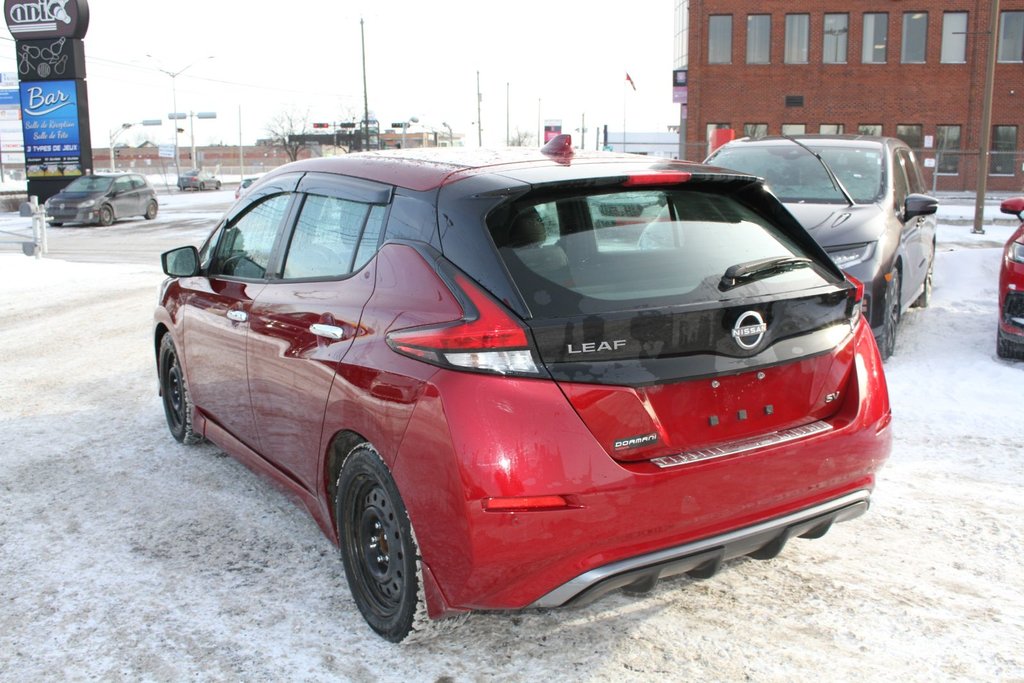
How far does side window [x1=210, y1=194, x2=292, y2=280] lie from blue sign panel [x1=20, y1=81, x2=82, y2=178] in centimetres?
3173

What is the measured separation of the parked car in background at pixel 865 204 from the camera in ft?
22.5

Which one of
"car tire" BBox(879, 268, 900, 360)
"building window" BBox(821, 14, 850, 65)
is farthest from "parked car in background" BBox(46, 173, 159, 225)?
"building window" BBox(821, 14, 850, 65)

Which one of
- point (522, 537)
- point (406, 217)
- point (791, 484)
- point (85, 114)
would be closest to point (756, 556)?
point (791, 484)

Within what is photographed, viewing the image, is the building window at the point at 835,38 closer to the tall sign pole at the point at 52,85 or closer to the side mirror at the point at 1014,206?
the tall sign pole at the point at 52,85

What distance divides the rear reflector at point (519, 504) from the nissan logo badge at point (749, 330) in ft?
2.70

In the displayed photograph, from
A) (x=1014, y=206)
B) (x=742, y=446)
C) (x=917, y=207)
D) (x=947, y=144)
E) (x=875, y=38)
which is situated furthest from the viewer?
(x=947, y=144)

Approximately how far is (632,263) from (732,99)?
45.2 metres

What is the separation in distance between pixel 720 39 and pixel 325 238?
45125 mm

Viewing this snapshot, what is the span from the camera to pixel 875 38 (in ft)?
144

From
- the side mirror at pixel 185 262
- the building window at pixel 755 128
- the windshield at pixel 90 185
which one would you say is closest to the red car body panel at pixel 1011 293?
the side mirror at pixel 185 262

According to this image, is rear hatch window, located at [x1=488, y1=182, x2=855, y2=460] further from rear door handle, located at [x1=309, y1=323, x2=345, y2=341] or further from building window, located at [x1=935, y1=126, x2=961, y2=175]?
building window, located at [x1=935, y1=126, x2=961, y2=175]

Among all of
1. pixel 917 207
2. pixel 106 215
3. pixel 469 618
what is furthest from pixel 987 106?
pixel 106 215

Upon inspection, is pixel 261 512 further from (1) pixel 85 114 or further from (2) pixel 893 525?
(1) pixel 85 114

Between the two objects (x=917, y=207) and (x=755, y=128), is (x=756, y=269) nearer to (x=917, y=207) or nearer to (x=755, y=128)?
(x=917, y=207)
